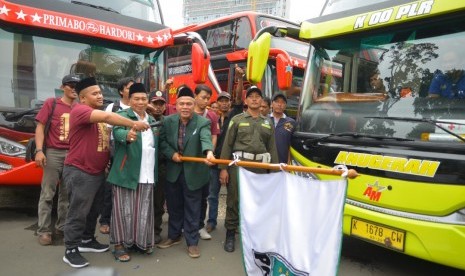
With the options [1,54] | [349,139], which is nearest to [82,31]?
[1,54]

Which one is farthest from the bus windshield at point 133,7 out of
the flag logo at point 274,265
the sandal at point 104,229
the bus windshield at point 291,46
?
the flag logo at point 274,265

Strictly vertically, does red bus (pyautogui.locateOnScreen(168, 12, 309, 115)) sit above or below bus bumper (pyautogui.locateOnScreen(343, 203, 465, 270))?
above

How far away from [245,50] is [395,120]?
4.52m

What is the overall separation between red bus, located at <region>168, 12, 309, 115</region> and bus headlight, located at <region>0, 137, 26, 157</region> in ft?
12.4

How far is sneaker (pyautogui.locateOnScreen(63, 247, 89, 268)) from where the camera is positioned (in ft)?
11.1

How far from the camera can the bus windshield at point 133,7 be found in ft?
17.6

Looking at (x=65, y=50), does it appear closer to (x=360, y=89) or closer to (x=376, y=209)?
(x=360, y=89)

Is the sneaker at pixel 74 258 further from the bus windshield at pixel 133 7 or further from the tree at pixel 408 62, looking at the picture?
the bus windshield at pixel 133 7

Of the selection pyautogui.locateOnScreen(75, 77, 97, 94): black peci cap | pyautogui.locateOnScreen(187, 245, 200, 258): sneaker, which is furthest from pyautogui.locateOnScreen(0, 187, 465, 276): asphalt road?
Answer: pyautogui.locateOnScreen(75, 77, 97, 94): black peci cap

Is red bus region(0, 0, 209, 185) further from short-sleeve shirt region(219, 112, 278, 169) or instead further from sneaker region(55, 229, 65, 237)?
short-sleeve shirt region(219, 112, 278, 169)

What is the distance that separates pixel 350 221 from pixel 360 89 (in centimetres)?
130

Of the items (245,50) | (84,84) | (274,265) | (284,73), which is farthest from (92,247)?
(245,50)

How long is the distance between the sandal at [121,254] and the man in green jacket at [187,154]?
605mm

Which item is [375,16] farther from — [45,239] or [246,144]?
[45,239]
